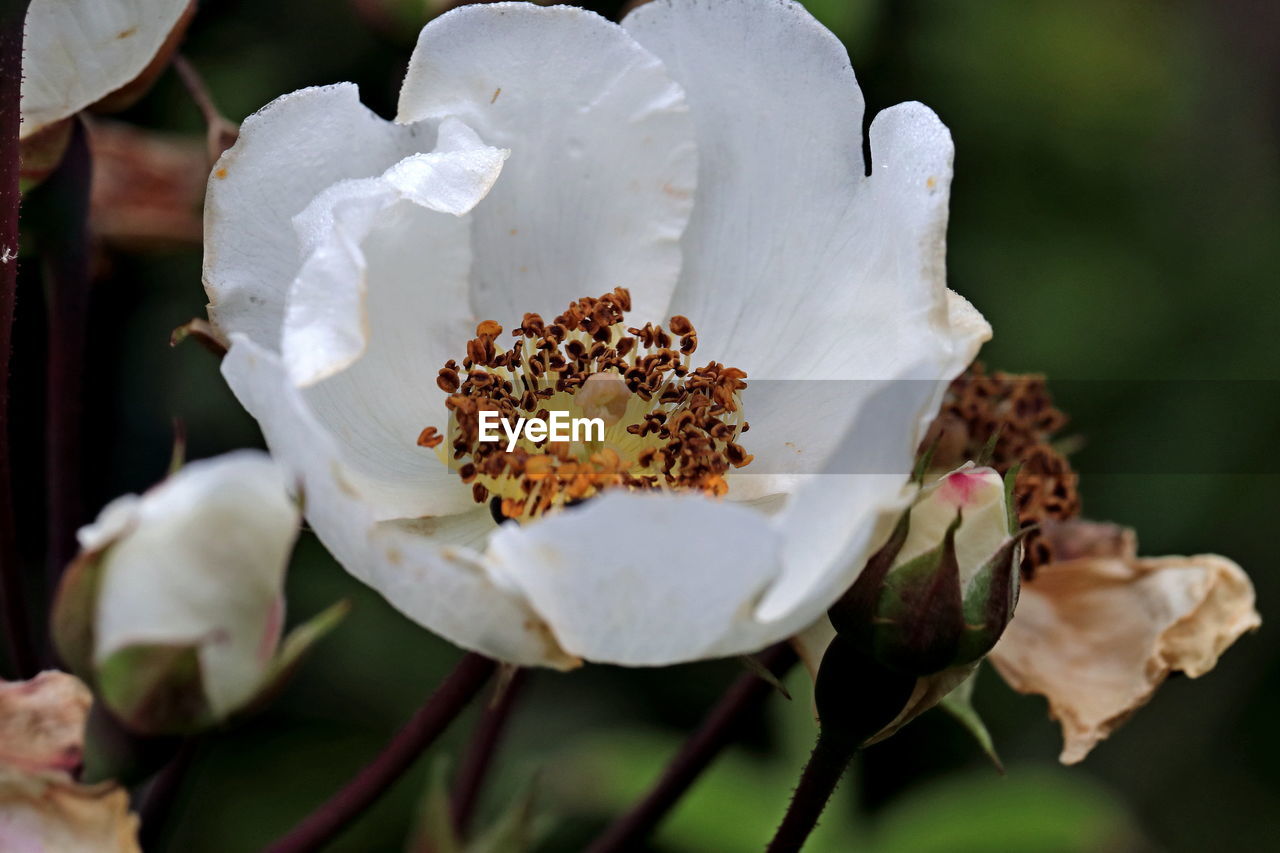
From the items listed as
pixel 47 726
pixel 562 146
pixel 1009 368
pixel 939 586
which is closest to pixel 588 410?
pixel 562 146

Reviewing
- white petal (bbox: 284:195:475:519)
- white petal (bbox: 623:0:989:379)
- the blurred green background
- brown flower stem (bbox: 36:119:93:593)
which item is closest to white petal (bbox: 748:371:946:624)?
white petal (bbox: 623:0:989:379)

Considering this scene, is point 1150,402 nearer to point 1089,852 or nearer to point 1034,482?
point 1089,852

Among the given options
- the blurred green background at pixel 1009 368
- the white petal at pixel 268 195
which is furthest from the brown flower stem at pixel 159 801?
the blurred green background at pixel 1009 368

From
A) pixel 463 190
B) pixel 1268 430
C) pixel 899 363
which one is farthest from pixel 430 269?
pixel 1268 430

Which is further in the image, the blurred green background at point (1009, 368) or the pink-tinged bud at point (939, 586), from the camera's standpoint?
the blurred green background at point (1009, 368)

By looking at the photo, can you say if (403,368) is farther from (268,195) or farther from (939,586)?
(939,586)

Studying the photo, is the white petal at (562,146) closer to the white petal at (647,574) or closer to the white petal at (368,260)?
the white petal at (368,260)
